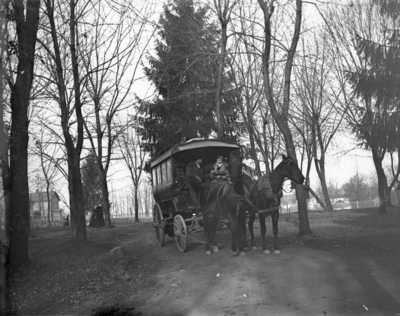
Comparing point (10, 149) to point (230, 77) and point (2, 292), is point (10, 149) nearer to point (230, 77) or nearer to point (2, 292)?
point (2, 292)

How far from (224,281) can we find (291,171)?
11.1 ft

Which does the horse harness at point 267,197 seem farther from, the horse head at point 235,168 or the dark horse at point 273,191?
the horse head at point 235,168

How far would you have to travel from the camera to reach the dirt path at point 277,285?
21.5 ft

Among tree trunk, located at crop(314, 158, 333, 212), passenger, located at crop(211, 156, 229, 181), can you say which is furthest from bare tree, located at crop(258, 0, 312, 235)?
tree trunk, located at crop(314, 158, 333, 212)

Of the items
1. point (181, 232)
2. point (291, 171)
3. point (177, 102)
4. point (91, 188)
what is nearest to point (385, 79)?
point (291, 171)

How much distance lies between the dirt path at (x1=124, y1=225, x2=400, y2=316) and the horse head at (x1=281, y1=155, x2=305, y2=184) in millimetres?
1715

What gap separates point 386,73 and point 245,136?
Result: 1306cm

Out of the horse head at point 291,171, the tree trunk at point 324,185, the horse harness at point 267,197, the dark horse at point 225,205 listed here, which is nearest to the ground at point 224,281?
the dark horse at point 225,205

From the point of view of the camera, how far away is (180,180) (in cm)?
1233

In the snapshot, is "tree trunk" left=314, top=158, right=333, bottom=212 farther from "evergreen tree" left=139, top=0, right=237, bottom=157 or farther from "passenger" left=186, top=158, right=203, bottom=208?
"passenger" left=186, top=158, right=203, bottom=208

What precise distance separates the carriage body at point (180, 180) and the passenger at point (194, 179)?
0.94 feet

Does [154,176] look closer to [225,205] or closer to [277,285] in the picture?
[225,205]

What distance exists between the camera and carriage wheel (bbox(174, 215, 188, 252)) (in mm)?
11832

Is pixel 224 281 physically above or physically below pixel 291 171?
below
